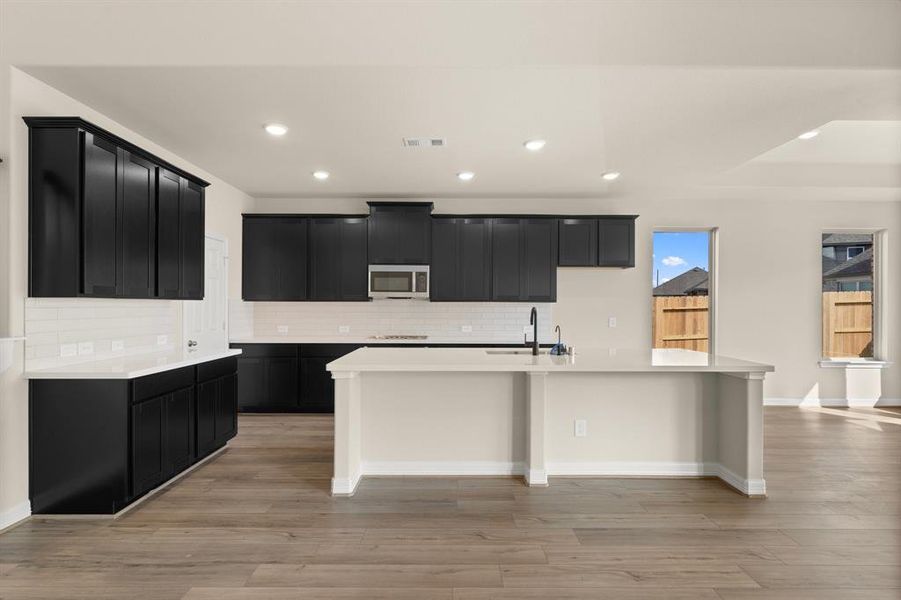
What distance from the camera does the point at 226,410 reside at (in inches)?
171

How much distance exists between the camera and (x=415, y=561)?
2506 mm

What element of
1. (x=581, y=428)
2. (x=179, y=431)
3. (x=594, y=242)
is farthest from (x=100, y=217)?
(x=594, y=242)

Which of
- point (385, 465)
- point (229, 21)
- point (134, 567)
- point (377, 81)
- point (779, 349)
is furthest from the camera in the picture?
point (779, 349)

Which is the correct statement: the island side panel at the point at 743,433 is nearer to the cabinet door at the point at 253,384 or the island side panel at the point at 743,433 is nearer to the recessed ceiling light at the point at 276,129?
the recessed ceiling light at the point at 276,129

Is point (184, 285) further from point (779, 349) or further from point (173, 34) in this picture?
point (779, 349)

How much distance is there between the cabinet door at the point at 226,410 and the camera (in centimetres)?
421

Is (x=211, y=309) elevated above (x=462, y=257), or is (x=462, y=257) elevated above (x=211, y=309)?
(x=462, y=257)

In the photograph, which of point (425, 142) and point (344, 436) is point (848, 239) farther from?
point (344, 436)

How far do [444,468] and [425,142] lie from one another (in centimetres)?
269

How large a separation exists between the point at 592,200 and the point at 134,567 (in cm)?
596

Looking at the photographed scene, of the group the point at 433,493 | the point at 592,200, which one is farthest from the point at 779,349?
the point at 433,493

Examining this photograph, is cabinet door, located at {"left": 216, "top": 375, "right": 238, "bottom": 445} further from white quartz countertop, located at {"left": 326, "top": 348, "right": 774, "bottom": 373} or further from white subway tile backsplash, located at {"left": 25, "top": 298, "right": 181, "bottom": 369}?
white quartz countertop, located at {"left": 326, "top": 348, "right": 774, "bottom": 373}

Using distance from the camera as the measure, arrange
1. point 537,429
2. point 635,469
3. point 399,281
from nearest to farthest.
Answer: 1. point 537,429
2. point 635,469
3. point 399,281

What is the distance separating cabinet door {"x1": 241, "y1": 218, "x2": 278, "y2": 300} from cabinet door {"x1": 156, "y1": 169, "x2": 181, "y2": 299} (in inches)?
88.1
